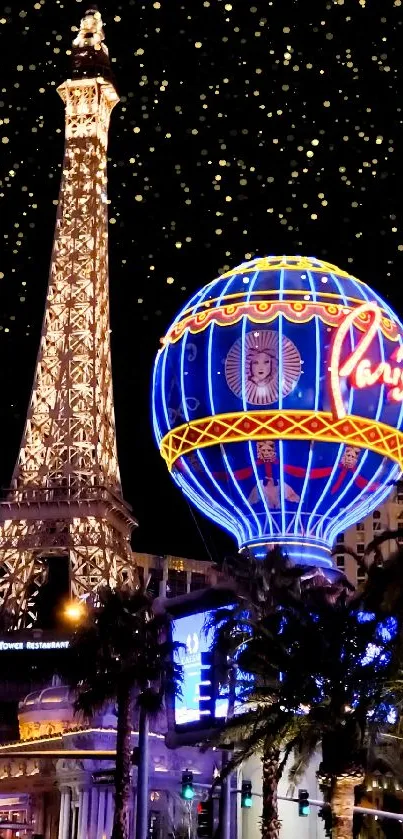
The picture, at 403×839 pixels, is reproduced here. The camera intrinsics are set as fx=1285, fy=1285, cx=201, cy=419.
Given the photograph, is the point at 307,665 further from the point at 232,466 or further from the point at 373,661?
the point at 232,466

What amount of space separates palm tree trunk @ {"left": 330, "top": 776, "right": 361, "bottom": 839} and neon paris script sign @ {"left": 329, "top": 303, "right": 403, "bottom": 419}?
1748cm

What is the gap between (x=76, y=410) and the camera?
9356 cm

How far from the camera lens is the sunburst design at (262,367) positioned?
144ft

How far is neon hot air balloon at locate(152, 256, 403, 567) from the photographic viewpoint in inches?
1726

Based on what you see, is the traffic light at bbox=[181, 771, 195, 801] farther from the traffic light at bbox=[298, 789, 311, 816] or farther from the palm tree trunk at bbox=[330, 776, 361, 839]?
the palm tree trunk at bbox=[330, 776, 361, 839]

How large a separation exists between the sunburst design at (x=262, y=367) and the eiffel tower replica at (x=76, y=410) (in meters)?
44.5

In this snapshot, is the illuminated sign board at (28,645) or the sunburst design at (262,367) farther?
the illuminated sign board at (28,645)

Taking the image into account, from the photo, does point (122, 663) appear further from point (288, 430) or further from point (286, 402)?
point (286, 402)

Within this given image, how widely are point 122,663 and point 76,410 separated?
5583 centimetres

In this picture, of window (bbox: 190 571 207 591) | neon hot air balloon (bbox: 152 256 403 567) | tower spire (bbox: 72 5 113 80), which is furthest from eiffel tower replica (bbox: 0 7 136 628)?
neon hot air balloon (bbox: 152 256 403 567)

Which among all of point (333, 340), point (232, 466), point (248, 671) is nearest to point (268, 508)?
point (232, 466)

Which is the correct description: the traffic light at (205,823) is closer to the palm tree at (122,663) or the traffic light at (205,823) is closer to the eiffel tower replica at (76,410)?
the palm tree at (122,663)

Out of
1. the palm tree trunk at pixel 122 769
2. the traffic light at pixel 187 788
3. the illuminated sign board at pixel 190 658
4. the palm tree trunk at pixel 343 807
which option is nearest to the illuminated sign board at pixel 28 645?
the illuminated sign board at pixel 190 658

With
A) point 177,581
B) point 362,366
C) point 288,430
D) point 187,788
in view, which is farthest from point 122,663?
point 177,581
